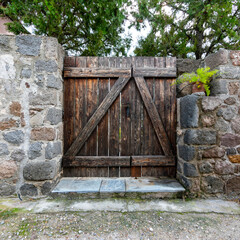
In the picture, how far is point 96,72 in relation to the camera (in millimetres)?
2281

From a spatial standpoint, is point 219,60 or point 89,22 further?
point 89,22

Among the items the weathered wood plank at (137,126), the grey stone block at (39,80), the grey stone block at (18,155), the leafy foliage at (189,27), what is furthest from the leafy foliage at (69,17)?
the grey stone block at (18,155)

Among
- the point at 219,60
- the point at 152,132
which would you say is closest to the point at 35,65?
the point at 152,132

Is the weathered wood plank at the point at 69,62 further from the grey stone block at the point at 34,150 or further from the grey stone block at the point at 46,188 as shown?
the grey stone block at the point at 46,188

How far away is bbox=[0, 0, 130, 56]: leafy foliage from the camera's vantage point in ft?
9.34

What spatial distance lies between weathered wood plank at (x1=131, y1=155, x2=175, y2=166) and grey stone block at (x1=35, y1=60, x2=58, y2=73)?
179 centimetres

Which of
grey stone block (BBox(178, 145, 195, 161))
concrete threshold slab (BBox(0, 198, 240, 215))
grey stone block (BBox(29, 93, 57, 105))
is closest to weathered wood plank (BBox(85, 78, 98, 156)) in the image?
grey stone block (BBox(29, 93, 57, 105))

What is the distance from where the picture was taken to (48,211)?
62.1 inches

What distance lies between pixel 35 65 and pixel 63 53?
0.55 metres

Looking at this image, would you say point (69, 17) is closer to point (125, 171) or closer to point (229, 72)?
point (229, 72)

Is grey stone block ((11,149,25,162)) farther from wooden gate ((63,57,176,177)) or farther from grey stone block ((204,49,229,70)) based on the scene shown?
grey stone block ((204,49,229,70))

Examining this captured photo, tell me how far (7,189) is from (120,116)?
1846 mm

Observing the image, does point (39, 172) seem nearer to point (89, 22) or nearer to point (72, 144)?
point (72, 144)

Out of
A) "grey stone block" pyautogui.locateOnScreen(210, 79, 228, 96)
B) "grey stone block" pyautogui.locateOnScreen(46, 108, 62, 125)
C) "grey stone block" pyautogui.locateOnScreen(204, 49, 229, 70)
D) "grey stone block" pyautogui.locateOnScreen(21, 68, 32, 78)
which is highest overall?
"grey stone block" pyautogui.locateOnScreen(204, 49, 229, 70)
